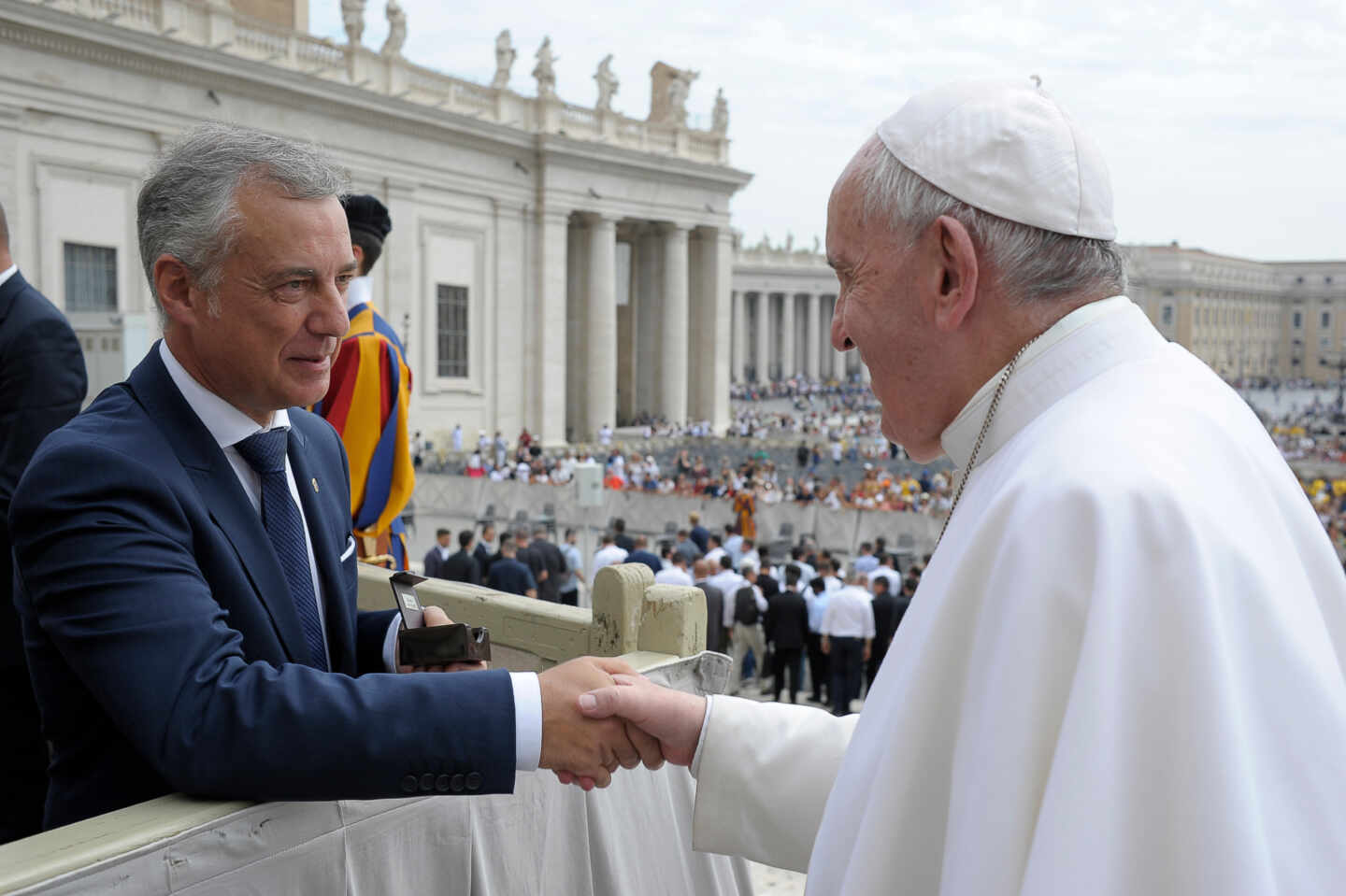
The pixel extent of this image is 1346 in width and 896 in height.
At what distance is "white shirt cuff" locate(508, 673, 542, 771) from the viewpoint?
82.4 inches

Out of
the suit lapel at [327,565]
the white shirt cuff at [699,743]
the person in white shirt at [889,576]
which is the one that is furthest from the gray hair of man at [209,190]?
the person in white shirt at [889,576]

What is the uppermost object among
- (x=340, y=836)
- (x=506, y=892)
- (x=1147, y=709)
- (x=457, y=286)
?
(x=457, y=286)

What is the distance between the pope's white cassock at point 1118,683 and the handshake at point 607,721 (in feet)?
1.90

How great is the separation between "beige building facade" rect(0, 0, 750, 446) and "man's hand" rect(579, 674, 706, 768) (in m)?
16.0

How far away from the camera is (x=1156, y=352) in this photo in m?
1.85

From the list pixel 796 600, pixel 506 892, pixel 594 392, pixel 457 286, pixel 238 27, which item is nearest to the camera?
pixel 506 892

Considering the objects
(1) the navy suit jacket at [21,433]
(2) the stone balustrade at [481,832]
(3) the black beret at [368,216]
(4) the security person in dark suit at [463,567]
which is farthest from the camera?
(4) the security person in dark suit at [463,567]

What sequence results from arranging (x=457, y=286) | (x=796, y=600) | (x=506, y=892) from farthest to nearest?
(x=457, y=286), (x=796, y=600), (x=506, y=892)

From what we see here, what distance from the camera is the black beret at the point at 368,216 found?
16.4 feet

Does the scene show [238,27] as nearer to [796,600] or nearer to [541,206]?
[541,206]

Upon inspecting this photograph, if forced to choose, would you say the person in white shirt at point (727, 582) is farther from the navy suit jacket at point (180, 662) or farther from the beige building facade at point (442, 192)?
the navy suit jacket at point (180, 662)

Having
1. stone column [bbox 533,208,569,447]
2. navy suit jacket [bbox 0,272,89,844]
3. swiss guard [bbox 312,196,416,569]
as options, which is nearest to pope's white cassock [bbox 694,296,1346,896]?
navy suit jacket [bbox 0,272,89,844]

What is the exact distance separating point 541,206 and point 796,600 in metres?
30.4

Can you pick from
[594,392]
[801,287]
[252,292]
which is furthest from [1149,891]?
[801,287]
